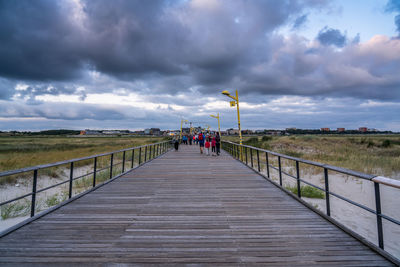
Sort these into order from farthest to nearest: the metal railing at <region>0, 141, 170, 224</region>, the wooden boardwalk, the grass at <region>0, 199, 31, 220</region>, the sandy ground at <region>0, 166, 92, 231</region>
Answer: the sandy ground at <region>0, 166, 92, 231</region> < the grass at <region>0, 199, 31, 220</region> < the metal railing at <region>0, 141, 170, 224</region> < the wooden boardwalk

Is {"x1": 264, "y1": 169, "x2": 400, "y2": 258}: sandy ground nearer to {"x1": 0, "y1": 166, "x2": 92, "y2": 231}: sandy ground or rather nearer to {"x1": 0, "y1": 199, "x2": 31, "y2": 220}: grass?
{"x1": 0, "y1": 199, "x2": 31, "y2": 220}: grass

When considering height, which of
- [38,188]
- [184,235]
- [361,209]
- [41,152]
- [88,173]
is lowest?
[361,209]

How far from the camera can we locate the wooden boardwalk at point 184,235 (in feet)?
8.93

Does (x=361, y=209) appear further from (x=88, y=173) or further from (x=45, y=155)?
(x=45, y=155)

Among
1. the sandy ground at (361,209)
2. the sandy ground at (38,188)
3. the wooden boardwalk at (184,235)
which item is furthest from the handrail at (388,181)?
the sandy ground at (38,188)

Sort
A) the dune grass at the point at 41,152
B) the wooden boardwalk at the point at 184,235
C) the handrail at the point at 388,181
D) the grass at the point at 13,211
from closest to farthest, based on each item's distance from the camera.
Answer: the handrail at the point at 388,181 < the wooden boardwalk at the point at 184,235 < the grass at the point at 13,211 < the dune grass at the point at 41,152

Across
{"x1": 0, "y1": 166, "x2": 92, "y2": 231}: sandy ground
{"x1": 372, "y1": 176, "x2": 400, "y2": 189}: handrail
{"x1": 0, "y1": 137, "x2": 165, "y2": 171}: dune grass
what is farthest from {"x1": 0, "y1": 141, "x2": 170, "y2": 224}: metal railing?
{"x1": 372, "y1": 176, "x2": 400, "y2": 189}: handrail

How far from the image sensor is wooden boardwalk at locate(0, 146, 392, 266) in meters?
2.72

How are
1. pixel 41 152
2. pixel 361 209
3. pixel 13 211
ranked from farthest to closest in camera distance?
pixel 41 152, pixel 361 209, pixel 13 211

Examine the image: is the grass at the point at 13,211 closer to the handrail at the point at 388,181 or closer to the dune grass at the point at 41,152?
the dune grass at the point at 41,152

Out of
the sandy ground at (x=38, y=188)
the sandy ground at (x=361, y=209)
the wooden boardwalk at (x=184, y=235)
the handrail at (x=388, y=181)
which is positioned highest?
the handrail at (x=388, y=181)

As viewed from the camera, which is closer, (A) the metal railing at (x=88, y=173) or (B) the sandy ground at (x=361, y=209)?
(A) the metal railing at (x=88, y=173)

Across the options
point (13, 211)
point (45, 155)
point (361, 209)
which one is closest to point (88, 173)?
point (13, 211)

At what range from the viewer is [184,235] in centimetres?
333
